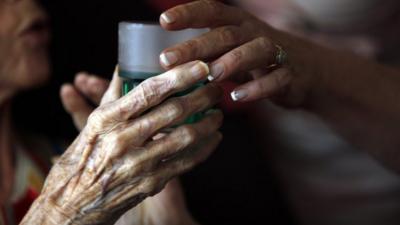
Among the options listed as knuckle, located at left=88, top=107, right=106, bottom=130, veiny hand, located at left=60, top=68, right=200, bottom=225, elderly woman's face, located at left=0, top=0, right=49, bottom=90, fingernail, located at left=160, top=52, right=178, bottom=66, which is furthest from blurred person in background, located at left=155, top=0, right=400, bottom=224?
elderly woman's face, located at left=0, top=0, right=49, bottom=90

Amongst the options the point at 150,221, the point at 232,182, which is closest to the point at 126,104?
the point at 150,221

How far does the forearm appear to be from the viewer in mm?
1173

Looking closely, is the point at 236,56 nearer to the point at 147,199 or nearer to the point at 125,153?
the point at 125,153

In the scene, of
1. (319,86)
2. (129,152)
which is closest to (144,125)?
(129,152)

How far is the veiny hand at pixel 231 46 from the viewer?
2.77 feet

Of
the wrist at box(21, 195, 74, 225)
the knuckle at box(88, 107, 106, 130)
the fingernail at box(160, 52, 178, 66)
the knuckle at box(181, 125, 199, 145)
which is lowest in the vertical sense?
the wrist at box(21, 195, 74, 225)

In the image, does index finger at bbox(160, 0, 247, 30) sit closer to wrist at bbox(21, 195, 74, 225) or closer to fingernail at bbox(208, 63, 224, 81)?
fingernail at bbox(208, 63, 224, 81)

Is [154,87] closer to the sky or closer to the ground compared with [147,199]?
closer to the sky

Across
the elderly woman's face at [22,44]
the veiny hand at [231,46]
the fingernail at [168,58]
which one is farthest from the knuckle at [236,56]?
the elderly woman's face at [22,44]

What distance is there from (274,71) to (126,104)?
29cm

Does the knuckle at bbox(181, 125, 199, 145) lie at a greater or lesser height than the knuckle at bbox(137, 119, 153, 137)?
lesser

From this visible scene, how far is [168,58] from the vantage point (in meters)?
0.82

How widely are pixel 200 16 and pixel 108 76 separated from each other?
737 millimetres

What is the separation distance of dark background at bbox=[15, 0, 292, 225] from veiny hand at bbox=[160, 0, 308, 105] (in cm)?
52
